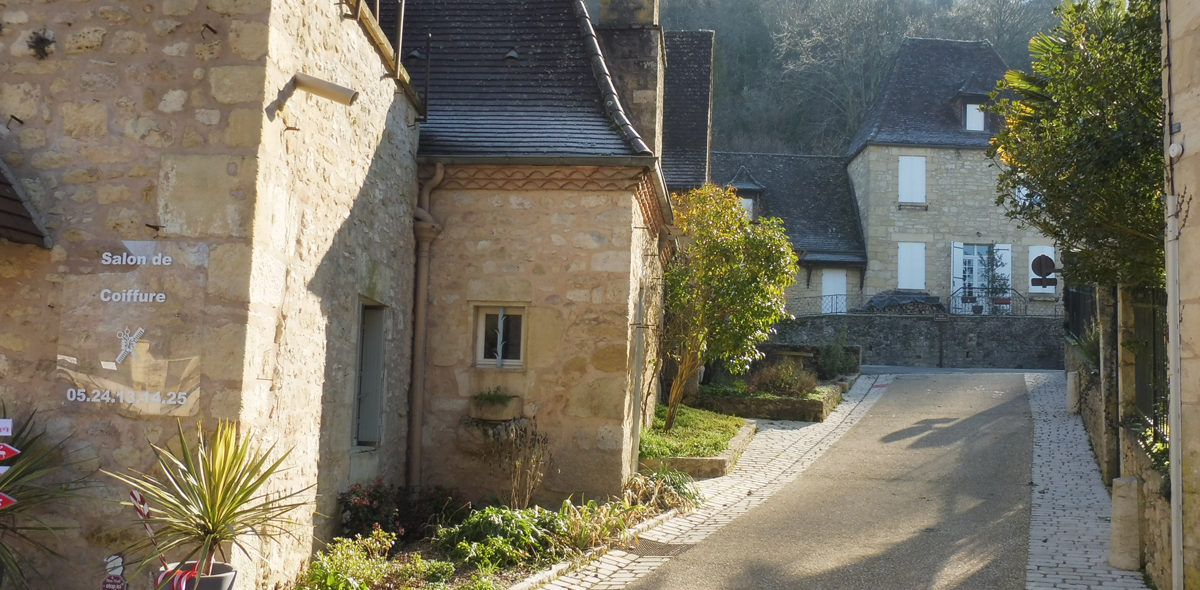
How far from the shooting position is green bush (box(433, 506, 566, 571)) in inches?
286

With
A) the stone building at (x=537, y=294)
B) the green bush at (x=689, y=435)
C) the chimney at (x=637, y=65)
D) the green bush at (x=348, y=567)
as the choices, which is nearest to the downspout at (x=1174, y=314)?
the stone building at (x=537, y=294)

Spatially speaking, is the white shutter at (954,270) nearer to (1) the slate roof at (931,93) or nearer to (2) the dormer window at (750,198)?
(1) the slate roof at (931,93)

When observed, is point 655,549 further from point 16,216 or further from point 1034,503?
point 16,216

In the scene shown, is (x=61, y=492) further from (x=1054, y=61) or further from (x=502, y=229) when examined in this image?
(x=1054, y=61)

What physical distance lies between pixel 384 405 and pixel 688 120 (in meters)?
11.6

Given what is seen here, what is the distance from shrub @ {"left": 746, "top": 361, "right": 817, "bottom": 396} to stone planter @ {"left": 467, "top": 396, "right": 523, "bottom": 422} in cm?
818

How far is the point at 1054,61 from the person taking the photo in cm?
916

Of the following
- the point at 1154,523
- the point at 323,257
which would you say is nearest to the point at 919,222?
the point at 1154,523

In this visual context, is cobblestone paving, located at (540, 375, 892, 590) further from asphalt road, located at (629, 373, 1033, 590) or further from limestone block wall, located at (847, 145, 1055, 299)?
limestone block wall, located at (847, 145, 1055, 299)

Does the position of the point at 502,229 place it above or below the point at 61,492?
above

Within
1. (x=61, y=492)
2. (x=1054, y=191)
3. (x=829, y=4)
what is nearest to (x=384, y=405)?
(x=61, y=492)

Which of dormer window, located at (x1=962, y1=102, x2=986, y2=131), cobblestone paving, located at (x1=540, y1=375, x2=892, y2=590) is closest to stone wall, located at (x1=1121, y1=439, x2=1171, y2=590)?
cobblestone paving, located at (x1=540, y1=375, x2=892, y2=590)

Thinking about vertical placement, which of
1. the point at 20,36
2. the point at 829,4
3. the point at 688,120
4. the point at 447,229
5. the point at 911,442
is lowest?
the point at 911,442

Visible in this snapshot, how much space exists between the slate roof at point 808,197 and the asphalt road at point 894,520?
14.7 meters
